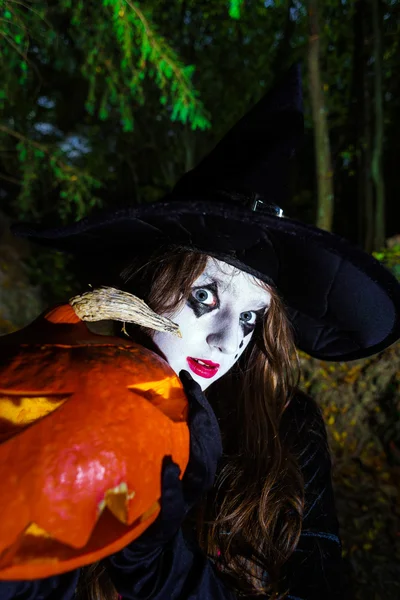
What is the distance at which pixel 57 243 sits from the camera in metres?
1.69

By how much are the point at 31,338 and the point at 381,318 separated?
1.41 metres

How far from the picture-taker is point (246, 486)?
1800 millimetres

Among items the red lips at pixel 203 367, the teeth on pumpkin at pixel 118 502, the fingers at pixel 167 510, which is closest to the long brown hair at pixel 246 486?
the red lips at pixel 203 367

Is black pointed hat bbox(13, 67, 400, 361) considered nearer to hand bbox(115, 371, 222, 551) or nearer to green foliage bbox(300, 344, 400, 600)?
hand bbox(115, 371, 222, 551)

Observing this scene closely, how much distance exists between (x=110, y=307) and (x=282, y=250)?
0.78 metres

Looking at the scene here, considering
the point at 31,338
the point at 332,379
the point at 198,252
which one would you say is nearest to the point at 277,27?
the point at 332,379

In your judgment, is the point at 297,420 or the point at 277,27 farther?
the point at 277,27

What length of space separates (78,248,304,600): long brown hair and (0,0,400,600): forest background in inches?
71.7

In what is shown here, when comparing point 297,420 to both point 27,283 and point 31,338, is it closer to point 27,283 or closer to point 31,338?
point 31,338

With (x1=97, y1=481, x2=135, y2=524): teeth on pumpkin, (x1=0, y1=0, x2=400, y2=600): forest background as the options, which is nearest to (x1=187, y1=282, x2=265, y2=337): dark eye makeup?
(x1=97, y1=481, x2=135, y2=524): teeth on pumpkin

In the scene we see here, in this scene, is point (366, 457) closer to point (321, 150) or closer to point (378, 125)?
point (321, 150)

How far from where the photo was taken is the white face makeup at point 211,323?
1542 mm

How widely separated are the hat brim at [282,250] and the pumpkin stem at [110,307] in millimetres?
313

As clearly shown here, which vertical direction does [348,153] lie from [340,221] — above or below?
above
